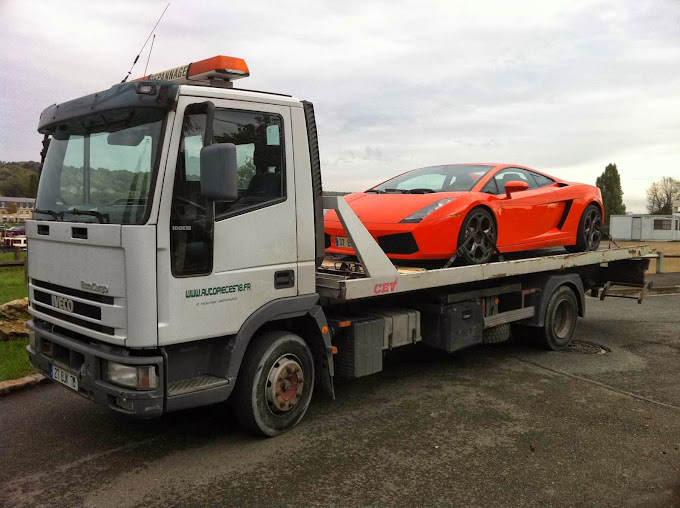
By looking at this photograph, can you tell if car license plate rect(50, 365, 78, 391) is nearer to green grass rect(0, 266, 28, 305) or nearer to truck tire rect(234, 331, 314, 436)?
truck tire rect(234, 331, 314, 436)

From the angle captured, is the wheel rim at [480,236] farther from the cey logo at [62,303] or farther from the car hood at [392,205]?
the cey logo at [62,303]

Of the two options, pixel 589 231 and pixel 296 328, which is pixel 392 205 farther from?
pixel 589 231

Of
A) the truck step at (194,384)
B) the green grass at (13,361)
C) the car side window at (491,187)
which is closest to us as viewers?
the truck step at (194,384)

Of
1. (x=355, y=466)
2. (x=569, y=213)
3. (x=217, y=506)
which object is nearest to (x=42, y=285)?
(x=217, y=506)

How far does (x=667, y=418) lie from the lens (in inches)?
195

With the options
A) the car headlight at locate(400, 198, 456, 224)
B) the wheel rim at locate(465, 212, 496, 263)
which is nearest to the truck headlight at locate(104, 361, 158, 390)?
the car headlight at locate(400, 198, 456, 224)

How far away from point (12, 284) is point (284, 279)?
11047 millimetres

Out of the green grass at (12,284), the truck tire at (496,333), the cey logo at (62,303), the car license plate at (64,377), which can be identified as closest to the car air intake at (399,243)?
the truck tire at (496,333)

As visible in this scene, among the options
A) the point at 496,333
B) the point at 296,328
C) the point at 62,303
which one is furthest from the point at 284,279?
the point at 496,333

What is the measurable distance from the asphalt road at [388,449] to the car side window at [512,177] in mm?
2199

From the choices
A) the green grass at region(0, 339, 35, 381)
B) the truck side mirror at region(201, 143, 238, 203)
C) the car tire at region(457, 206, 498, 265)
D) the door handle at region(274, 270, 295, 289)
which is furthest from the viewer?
the car tire at region(457, 206, 498, 265)

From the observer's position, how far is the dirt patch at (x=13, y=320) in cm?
696

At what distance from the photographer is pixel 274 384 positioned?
432 cm

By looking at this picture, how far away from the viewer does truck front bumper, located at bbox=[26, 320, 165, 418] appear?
11.9ft
